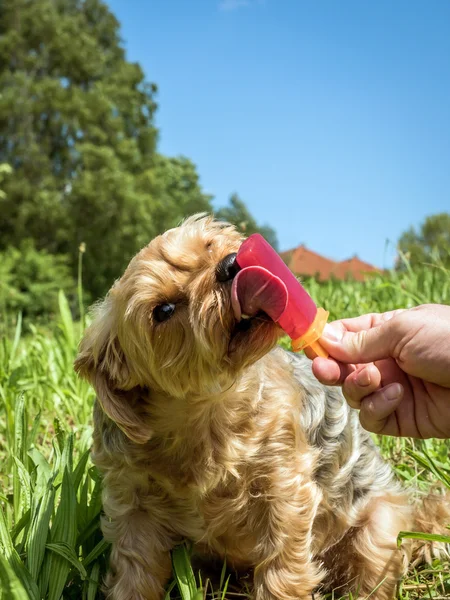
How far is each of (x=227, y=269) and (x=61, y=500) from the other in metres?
1.38

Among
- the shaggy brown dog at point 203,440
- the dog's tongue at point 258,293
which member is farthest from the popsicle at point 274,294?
the shaggy brown dog at point 203,440

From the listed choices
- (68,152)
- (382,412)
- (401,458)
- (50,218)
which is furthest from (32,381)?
(68,152)

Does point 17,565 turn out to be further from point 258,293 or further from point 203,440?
point 258,293

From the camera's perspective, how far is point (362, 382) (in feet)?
7.82

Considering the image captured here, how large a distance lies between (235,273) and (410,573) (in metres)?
1.77

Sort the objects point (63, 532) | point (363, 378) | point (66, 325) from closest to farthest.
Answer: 1. point (363, 378)
2. point (63, 532)
3. point (66, 325)

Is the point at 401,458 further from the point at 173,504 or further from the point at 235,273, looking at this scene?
the point at 235,273

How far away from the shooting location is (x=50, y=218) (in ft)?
108

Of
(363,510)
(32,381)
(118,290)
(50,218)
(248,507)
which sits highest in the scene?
(50,218)

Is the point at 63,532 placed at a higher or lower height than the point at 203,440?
lower

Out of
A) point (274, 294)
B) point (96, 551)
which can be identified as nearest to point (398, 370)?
point (274, 294)

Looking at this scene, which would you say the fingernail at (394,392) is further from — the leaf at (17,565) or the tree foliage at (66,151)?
the tree foliage at (66,151)

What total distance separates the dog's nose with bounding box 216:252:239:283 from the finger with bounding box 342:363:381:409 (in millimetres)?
615

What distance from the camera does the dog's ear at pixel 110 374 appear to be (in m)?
2.71
